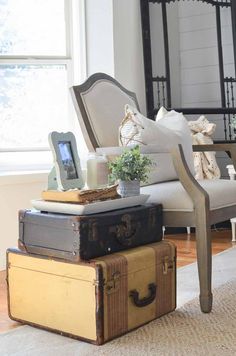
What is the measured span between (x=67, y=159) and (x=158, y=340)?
793 millimetres

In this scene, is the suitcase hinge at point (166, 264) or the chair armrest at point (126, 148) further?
the chair armrest at point (126, 148)

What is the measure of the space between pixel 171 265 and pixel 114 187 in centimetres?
42

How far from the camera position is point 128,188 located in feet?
6.58

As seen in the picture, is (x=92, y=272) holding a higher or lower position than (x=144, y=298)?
higher

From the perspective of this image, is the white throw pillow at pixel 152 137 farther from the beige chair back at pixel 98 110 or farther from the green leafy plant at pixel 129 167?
the green leafy plant at pixel 129 167

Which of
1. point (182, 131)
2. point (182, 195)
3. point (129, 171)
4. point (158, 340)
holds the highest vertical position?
point (182, 131)

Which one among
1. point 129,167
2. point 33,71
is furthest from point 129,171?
point 33,71

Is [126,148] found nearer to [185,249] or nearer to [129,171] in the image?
[129,171]

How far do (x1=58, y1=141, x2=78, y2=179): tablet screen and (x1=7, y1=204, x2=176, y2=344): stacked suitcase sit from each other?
0.22 metres

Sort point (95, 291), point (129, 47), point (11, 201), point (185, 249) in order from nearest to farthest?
1. point (95, 291)
2. point (11, 201)
3. point (185, 249)
4. point (129, 47)

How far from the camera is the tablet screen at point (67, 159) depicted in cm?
204

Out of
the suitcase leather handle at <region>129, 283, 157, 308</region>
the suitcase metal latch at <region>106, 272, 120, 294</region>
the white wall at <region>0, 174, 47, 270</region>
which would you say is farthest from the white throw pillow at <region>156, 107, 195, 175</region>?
the white wall at <region>0, 174, 47, 270</region>

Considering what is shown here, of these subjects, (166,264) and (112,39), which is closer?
(166,264)

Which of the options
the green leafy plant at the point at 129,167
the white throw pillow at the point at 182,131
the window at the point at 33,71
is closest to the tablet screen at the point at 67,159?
the green leafy plant at the point at 129,167
